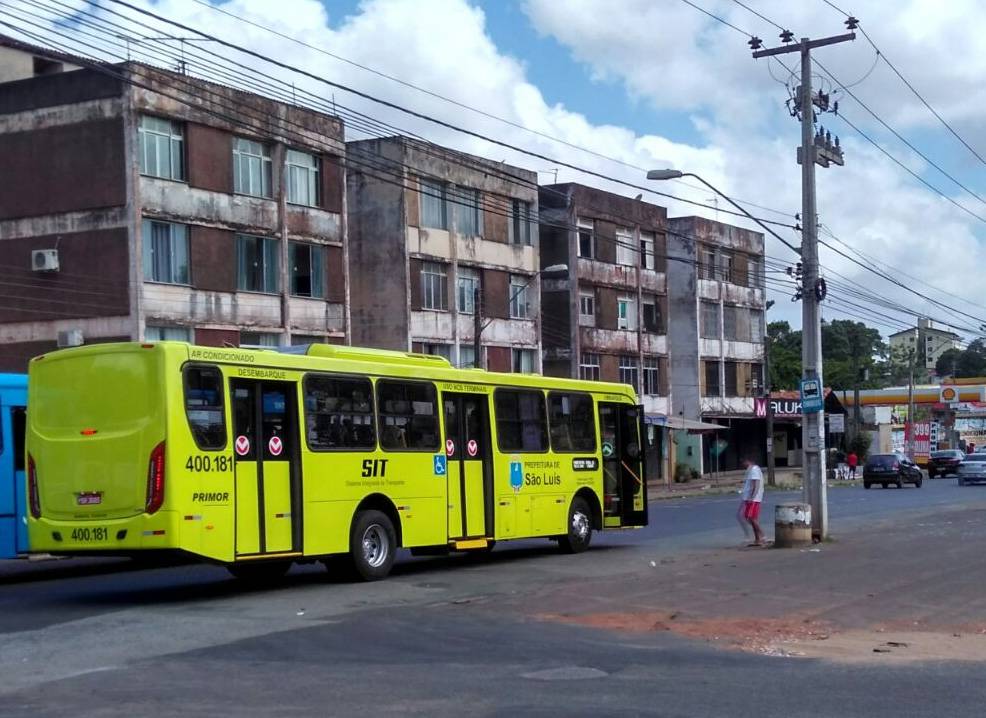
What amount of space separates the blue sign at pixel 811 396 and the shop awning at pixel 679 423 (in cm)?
3645

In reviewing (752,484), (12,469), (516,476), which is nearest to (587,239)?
(752,484)

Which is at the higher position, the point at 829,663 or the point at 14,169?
the point at 14,169

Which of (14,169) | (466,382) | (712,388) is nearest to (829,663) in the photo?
(466,382)

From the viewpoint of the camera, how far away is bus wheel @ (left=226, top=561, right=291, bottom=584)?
1919 cm

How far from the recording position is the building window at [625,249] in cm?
6588

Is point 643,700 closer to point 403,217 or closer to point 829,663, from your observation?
point 829,663

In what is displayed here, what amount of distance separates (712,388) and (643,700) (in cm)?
6513

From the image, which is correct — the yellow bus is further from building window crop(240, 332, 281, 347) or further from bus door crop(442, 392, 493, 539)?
building window crop(240, 332, 281, 347)

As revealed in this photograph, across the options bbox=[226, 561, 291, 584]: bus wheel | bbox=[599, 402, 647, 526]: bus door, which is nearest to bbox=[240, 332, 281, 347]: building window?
bbox=[599, 402, 647, 526]: bus door

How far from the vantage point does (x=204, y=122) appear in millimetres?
39781

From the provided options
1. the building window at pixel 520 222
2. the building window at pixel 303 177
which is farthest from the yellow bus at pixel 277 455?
the building window at pixel 520 222

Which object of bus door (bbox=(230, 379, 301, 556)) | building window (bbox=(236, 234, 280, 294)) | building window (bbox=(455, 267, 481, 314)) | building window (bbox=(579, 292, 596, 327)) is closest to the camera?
bus door (bbox=(230, 379, 301, 556))

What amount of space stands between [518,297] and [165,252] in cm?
2047

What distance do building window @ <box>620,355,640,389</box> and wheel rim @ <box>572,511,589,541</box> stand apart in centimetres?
4202
